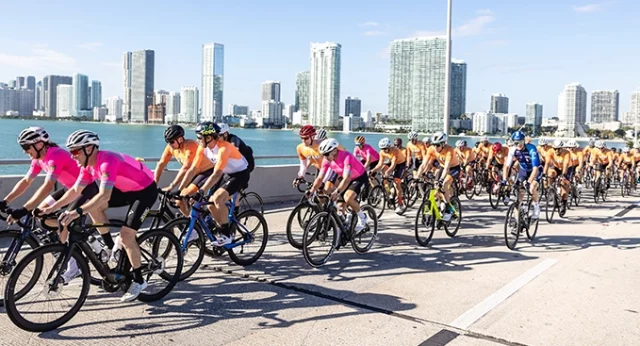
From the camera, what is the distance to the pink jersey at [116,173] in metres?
5.35

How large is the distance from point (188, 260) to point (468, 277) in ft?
11.5

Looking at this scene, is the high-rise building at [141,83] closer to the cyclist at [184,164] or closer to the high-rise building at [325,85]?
the high-rise building at [325,85]

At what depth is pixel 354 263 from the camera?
7.96 metres

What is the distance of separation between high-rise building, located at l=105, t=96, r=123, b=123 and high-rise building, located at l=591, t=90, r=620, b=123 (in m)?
110

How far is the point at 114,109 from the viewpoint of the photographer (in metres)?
131

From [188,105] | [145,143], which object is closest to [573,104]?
[188,105]

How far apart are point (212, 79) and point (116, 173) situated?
283 ft

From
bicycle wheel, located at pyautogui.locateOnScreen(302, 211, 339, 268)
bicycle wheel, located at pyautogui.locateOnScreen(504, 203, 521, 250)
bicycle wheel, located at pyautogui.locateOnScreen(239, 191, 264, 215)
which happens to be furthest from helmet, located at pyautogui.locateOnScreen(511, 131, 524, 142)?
bicycle wheel, located at pyautogui.locateOnScreen(239, 191, 264, 215)

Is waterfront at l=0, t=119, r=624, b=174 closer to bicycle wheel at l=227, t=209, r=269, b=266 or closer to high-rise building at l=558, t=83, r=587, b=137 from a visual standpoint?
bicycle wheel at l=227, t=209, r=269, b=266

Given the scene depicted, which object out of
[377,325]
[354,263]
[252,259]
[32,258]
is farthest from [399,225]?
[32,258]

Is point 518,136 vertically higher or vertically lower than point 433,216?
higher

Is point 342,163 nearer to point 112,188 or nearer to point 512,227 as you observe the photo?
point 512,227

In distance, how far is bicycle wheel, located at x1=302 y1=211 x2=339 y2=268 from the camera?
748cm

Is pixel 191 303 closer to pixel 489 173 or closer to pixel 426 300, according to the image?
pixel 426 300
